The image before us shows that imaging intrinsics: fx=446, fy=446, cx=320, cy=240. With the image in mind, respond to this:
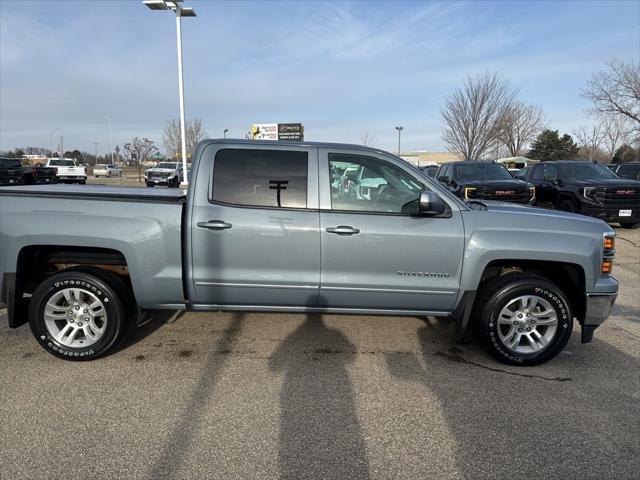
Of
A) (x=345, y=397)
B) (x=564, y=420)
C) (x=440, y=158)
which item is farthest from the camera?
(x=440, y=158)

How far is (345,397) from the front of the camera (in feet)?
11.1

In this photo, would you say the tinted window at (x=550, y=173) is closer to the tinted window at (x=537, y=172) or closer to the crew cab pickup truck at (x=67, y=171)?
the tinted window at (x=537, y=172)

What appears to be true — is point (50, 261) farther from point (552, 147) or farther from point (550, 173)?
point (552, 147)

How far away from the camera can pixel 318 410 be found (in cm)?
319

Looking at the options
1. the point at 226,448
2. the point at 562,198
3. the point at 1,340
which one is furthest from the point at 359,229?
the point at 562,198

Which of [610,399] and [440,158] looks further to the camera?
Answer: [440,158]

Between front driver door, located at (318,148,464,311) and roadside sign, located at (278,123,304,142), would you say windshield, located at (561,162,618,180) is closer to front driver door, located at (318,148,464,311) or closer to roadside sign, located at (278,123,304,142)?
front driver door, located at (318,148,464,311)

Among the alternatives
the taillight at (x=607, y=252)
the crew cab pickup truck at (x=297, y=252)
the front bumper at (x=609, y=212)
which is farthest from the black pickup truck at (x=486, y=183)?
the crew cab pickup truck at (x=297, y=252)

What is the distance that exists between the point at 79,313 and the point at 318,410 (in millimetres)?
2288

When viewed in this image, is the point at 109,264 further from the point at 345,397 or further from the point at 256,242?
the point at 345,397

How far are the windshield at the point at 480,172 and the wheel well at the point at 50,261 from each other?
10.2m

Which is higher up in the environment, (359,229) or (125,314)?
(359,229)

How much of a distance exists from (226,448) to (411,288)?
78.3 inches

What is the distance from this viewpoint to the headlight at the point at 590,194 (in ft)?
35.5
